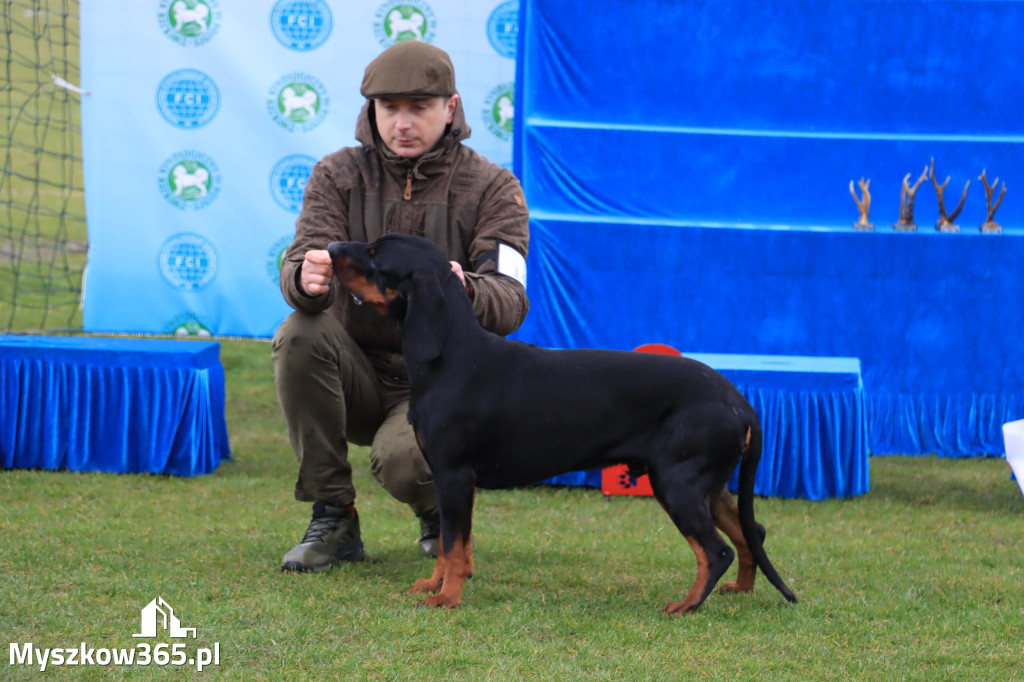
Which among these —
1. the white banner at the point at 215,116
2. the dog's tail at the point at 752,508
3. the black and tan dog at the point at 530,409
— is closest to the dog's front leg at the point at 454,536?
the black and tan dog at the point at 530,409

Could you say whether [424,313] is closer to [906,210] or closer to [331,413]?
[331,413]

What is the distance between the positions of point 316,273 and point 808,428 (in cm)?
262

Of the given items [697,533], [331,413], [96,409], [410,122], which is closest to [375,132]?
[410,122]

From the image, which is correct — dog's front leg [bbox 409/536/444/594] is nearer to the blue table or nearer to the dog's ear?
the dog's ear

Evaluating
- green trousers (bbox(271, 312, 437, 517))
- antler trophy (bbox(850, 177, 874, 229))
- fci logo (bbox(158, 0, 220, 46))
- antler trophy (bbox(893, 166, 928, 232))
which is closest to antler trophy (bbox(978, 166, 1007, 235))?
antler trophy (bbox(893, 166, 928, 232))

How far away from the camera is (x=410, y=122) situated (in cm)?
321

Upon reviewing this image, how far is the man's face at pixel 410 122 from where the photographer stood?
3213mm

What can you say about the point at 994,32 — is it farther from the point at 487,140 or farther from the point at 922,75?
the point at 487,140

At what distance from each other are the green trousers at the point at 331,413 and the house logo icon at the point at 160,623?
67cm

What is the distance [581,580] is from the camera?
3256 mm

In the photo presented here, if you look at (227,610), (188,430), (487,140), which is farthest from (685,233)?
(227,610)

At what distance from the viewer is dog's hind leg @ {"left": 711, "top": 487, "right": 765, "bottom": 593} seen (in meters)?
2.96

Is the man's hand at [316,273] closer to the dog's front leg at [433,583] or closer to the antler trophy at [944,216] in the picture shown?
the dog's front leg at [433,583]

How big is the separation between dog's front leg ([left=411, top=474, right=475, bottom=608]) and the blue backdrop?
3309 millimetres
